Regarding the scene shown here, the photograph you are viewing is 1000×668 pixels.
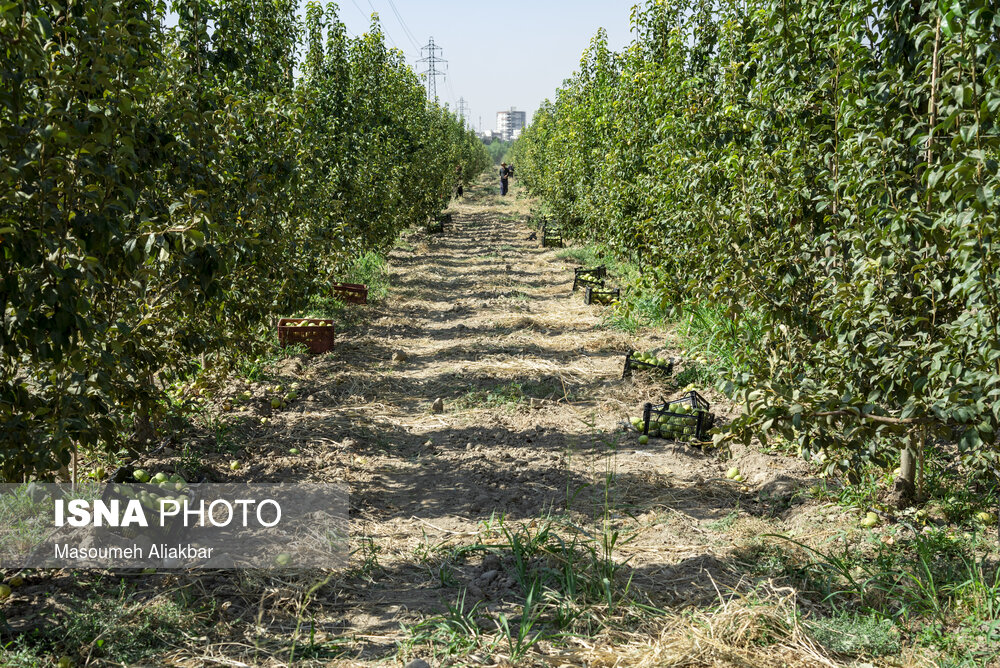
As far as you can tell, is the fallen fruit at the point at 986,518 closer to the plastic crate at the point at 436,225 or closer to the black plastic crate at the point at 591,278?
the black plastic crate at the point at 591,278

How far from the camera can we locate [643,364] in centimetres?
731

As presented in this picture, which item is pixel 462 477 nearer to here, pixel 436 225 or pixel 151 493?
pixel 151 493

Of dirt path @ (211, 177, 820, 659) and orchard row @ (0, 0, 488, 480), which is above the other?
orchard row @ (0, 0, 488, 480)

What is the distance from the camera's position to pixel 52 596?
10.8 ft

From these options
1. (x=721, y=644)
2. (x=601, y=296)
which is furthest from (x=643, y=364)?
(x=721, y=644)

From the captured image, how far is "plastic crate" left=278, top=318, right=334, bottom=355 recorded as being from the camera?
26.3 ft

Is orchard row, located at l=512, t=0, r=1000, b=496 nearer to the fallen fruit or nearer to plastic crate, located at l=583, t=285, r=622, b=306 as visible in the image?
the fallen fruit

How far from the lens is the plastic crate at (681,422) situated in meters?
5.73

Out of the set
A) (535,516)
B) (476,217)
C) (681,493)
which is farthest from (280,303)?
(476,217)

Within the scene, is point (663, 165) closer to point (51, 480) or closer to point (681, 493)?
point (681, 493)

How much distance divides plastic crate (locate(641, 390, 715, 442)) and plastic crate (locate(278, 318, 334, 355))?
3917 mm

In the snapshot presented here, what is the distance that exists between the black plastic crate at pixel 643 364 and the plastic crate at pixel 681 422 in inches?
49.6

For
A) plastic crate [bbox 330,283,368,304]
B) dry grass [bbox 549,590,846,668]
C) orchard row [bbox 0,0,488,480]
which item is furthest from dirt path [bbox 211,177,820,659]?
orchard row [bbox 0,0,488,480]

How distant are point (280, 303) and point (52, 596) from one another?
342 centimetres
